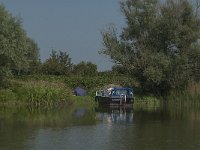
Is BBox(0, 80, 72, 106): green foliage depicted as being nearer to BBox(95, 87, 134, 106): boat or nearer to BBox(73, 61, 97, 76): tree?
BBox(95, 87, 134, 106): boat

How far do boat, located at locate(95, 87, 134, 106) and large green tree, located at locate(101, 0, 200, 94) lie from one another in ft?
13.5

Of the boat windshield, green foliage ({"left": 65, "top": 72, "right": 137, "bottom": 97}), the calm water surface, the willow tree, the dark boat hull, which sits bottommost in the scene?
the calm water surface

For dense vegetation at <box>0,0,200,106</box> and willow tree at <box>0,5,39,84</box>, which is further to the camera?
dense vegetation at <box>0,0,200,106</box>

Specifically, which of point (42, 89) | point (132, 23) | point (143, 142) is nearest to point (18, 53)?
point (42, 89)

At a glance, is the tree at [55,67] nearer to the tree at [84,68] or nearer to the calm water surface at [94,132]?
the tree at [84,68]

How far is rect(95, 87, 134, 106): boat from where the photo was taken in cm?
5566

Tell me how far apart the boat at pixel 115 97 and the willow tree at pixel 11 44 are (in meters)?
8.46

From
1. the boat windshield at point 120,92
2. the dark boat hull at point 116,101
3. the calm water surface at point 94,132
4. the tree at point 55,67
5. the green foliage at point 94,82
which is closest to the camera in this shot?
the calm water surface at point 94,132

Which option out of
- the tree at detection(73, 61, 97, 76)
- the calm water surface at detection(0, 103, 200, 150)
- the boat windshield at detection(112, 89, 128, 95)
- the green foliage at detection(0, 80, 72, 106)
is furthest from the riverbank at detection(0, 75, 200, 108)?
the tree at detection(73, 61, 97, 76)

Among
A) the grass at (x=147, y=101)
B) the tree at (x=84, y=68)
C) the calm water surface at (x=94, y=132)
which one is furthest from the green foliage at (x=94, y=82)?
the calm water surface at (x=94, y=132)

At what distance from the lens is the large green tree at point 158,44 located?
5988 centimetres

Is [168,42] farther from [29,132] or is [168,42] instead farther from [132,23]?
[29,132]

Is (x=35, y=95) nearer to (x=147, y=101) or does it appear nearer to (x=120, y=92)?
(x=120, y=92)

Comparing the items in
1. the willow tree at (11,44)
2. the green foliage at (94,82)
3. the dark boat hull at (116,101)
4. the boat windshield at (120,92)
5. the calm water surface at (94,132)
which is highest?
Result: the willow tree at (11,44)
